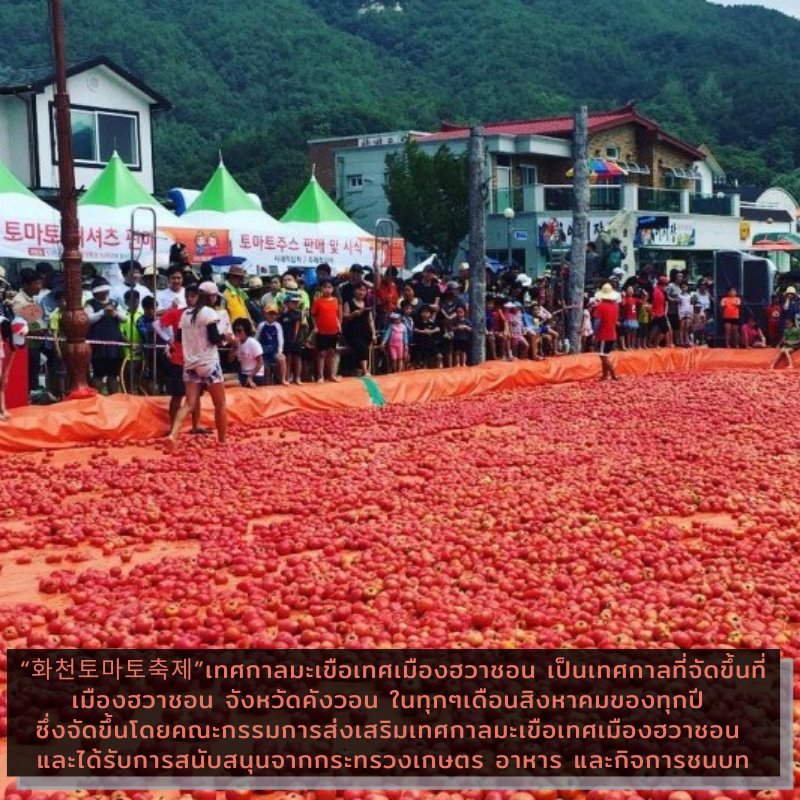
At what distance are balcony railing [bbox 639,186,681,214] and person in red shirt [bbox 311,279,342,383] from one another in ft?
90.2

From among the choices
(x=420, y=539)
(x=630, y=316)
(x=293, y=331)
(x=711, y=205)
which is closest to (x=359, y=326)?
(x=293, y=331)

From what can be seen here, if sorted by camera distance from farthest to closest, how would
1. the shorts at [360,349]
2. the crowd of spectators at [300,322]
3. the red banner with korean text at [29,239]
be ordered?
the shorts at [360,349]
the red banner with korean text at [29,239]
the crowd of spectators at [300,322]

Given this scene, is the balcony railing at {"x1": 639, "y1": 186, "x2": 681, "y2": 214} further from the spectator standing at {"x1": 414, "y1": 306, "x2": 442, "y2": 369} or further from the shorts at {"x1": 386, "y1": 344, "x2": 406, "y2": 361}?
the shorts at {"x1": 386, "y1": 344, "x2": 406, "y2": 361}

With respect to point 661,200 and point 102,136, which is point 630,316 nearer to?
point 102,136

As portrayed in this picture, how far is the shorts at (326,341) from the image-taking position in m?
14.7

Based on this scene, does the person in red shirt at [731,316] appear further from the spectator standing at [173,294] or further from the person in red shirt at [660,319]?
the spectator standing at [173,294]

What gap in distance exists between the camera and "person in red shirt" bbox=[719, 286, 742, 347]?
22.9 m

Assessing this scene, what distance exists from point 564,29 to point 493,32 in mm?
6559

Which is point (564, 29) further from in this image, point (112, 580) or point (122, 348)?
point (112, 580)

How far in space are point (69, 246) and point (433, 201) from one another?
26.5 metres

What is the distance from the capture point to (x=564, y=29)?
7431 centimetres

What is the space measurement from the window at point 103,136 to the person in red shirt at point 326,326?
638 inches

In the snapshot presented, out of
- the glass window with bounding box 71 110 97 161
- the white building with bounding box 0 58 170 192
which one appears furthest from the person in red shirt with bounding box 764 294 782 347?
the glass window with bounding box 71 110 97 161

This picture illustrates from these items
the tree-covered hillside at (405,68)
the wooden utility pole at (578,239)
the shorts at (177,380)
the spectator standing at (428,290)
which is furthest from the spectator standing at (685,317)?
the tree-covered hillside at (405,68)
